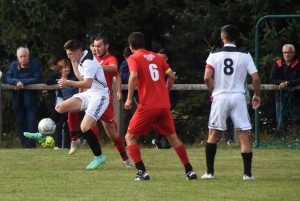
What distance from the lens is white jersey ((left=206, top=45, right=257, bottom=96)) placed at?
1139 cm

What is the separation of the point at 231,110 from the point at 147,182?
54.4 inches

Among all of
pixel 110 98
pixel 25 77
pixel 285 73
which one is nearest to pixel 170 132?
pixel 110 98

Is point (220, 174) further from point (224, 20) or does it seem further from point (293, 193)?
point (224, 20)

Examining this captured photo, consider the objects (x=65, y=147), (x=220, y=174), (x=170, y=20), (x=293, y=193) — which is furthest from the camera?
(x=170, y=20)

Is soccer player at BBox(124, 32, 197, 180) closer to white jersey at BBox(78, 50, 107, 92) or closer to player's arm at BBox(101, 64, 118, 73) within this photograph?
white jersey at BBox(78, 50, 107, 92)

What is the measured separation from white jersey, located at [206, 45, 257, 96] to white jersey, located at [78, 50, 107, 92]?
204 centimetres

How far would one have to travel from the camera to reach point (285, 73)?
17.4 m

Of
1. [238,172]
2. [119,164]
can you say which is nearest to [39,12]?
A: [119,164]

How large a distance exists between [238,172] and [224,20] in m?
7.69

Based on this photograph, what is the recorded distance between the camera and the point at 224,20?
19953mm

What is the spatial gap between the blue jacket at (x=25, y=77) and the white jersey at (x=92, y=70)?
539 cm

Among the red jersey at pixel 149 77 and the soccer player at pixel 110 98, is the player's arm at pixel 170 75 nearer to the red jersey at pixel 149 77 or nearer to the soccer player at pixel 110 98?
the red jersey at pixel 149 77

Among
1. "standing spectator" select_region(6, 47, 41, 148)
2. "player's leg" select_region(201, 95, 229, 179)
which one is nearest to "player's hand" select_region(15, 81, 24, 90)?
"standing spectator" select_region(6, 47, 41, 148)

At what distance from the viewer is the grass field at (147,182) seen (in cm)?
1024
